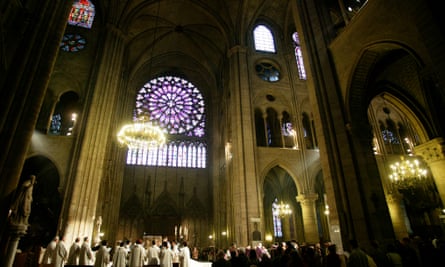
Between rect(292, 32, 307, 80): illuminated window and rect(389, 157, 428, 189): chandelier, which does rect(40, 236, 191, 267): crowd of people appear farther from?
rect(292, 32, 307, 80): illuminated window

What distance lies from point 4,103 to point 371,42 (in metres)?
9.79

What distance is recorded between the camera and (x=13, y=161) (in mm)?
5871

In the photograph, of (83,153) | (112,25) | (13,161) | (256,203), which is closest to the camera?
(13,161)

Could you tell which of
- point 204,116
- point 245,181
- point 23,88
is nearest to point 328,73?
point 245,181

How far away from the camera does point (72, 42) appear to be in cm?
1611

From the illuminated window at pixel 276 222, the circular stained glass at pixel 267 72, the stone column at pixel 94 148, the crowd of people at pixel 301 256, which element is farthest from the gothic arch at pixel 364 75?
the illuminated window at pixel 276 222

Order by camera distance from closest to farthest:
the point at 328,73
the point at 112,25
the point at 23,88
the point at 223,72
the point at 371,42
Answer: the point at 23,88 → the point at 371,42 → the point at 328,73 → the point at 112,25 → the point at 223,72

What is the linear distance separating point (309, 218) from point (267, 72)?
10.6m

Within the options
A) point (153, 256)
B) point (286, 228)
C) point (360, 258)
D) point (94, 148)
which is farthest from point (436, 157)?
point (94, 148)

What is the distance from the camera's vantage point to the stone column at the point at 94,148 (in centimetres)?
1150

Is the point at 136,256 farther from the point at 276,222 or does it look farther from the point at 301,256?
the point at 276,222

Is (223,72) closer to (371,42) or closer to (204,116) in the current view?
(204,116)

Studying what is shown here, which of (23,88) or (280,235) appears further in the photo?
(280,235)

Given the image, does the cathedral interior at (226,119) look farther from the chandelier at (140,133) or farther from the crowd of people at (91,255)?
the crowd of people at (91,255)
